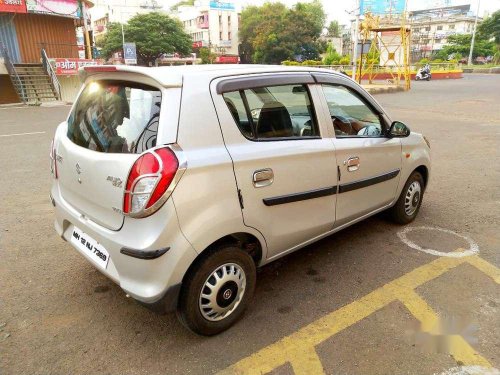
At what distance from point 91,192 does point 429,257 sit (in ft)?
9.29

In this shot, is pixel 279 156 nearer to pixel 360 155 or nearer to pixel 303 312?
pixel 360 155

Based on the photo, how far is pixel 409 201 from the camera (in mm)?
4055

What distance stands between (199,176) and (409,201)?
8.86 feet

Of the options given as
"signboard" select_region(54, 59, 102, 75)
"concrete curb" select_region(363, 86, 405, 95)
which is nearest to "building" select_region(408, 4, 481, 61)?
"concrete curb" select_region(363, 86, 405, 95)

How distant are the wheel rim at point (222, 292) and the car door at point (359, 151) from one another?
1050 millimetres

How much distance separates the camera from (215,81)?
7.80 ft

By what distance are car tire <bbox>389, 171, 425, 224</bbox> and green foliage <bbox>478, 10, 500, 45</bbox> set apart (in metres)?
65.3

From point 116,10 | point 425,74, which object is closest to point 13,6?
point 425,74

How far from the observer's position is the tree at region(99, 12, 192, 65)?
55219mm

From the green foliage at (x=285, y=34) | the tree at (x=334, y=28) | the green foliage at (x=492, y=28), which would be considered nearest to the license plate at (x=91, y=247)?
the green foliage at (x=285, y=34)

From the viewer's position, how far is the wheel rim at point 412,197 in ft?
13.2

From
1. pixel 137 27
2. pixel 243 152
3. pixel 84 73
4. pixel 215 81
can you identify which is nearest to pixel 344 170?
pixel 243 152

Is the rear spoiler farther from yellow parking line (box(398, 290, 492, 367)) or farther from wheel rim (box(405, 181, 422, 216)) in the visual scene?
wheel rim (box(405, 181, 422, 216))

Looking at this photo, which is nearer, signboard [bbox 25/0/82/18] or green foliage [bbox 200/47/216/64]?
signboard [bbox 25/0/82/18]
